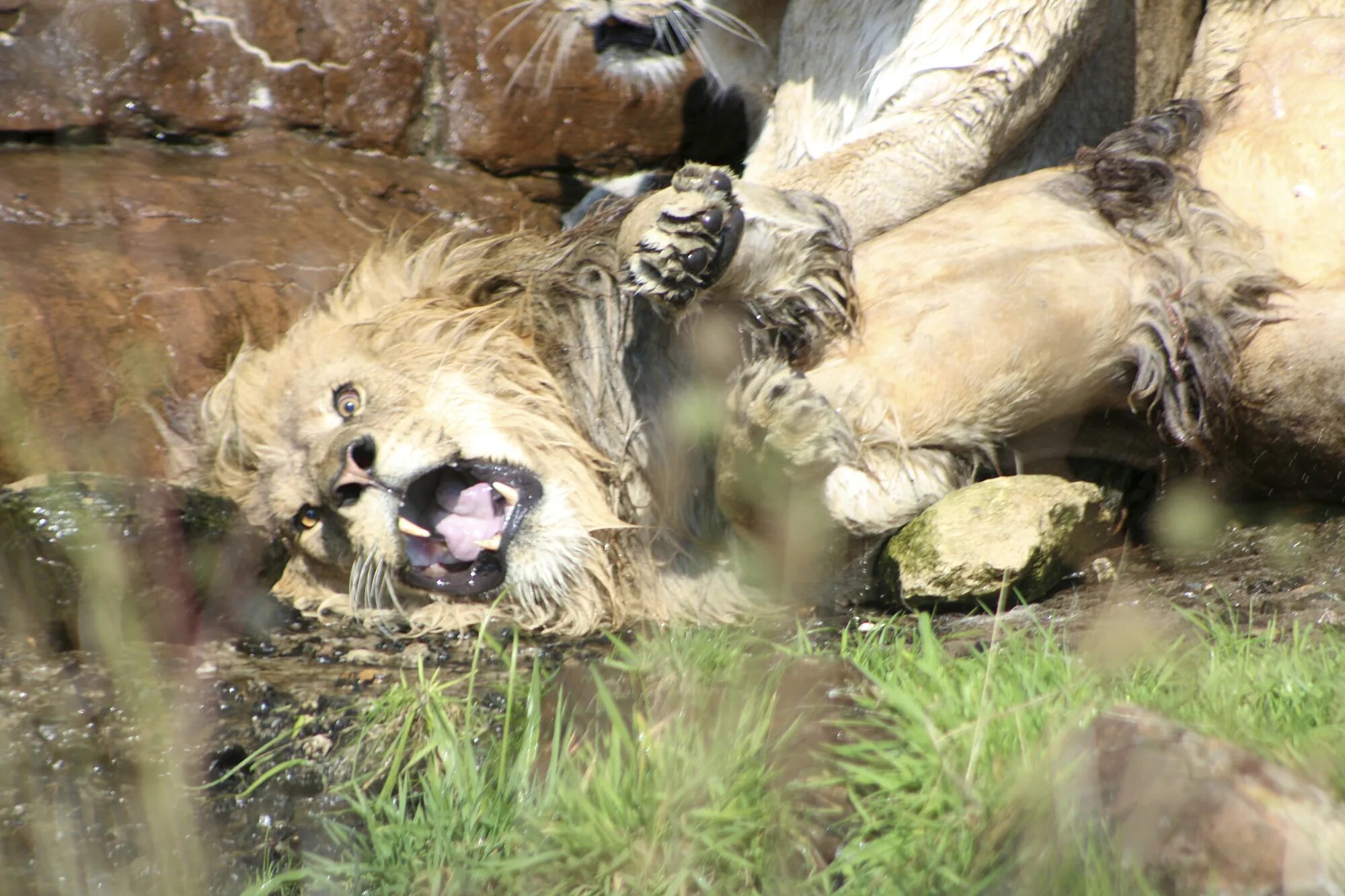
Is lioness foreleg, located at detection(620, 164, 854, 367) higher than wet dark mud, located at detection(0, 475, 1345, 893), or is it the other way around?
lioness foreleg, located at detection(620, 164, 854, 367)

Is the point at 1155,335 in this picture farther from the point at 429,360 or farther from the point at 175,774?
the point at 175,774

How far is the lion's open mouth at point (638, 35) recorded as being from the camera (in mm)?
4797

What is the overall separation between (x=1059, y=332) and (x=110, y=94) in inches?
150

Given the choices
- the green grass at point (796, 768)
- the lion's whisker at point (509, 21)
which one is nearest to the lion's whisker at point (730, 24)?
the lion's whisker at point (509, 21)

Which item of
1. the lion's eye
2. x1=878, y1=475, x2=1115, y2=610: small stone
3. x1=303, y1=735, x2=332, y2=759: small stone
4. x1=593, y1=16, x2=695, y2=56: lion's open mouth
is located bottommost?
x1=303, y1=735, x2=332, y2=759: small stone

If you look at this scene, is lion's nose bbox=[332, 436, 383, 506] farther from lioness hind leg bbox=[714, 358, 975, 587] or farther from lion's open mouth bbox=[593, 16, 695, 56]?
lion's open mouth bbox=[593, 16, 695, 56]

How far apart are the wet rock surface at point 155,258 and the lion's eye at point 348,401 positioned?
63cm

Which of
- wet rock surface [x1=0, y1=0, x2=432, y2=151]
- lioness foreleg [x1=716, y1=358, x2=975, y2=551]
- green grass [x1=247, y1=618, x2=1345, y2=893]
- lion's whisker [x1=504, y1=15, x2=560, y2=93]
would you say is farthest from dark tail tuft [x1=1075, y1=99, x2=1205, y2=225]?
wet rock surface [x1=0, y1=0, x2=432, y2=151]

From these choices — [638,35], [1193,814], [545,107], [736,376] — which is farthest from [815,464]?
[545,107]

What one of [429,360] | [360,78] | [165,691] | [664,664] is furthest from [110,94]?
[664,664]

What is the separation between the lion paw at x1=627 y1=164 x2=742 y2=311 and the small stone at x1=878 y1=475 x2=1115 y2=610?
0.89m

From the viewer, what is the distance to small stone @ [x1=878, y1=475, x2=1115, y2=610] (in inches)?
132

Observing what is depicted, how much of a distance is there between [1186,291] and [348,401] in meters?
2.37

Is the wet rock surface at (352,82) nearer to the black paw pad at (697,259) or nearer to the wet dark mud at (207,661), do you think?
the black paw pad at (697,259)
